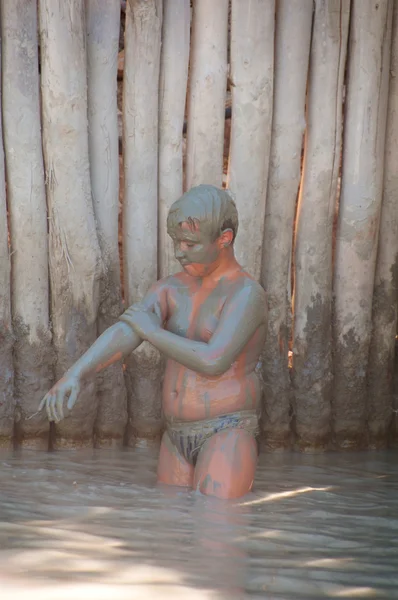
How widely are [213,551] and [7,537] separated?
68cm

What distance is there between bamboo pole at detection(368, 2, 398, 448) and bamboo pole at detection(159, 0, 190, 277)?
1211mm

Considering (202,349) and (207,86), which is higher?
(207,86)

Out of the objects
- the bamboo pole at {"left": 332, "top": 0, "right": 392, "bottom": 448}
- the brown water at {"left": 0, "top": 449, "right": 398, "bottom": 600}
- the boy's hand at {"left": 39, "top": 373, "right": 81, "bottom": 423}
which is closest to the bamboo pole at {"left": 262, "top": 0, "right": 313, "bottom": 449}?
the bamboo pole at {"left": 332, "top": 0, "right": 392, "bottom": 448}

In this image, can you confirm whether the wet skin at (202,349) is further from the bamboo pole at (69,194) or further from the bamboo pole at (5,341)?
the bamboo pole at (5,341)

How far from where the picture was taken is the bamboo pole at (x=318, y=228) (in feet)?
19.1

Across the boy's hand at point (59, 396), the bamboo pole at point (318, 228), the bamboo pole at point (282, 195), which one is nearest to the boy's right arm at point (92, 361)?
the boy's hand at point (59, 396)

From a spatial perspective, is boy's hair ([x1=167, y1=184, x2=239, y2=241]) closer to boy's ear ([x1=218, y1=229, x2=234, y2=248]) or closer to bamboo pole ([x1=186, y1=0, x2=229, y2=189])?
boy's ear ([x1=218, y1=229, x2=234, y2=248])

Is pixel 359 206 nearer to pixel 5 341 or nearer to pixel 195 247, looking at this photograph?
pixel 195 247

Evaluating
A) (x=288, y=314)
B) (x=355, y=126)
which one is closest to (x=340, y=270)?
(x=288, y=314)

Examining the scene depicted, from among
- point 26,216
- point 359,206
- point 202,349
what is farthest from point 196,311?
point 359,206

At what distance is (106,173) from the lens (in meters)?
5.68

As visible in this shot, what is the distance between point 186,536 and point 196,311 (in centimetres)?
110

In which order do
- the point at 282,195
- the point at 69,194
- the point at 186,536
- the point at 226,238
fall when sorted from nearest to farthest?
1. the point at 186,536
2. the point at 226,238
3. the point at 69,194
4. the point at 282,195

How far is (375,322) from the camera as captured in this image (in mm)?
6160
